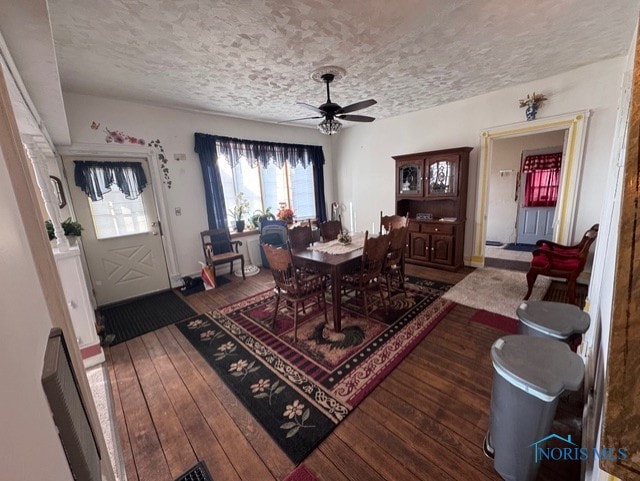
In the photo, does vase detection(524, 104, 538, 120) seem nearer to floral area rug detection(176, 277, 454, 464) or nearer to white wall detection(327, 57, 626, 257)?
white wall detection(327, 57, 626, 257)

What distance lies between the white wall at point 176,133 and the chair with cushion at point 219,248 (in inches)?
6.0

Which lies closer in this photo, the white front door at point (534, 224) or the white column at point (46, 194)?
the white column at point (46, 194)

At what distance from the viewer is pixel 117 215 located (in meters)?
3.52

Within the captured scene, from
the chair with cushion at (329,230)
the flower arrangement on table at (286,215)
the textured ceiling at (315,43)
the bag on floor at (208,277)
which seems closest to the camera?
the textured ceiling at (315,43)

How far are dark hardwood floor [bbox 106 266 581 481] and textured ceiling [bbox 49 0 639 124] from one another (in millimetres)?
2702

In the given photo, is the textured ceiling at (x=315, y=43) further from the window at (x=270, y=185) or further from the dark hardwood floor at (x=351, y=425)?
the dark hardwood floor at (x=351, y=425)

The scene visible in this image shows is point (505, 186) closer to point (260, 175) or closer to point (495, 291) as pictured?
point (495, 291)

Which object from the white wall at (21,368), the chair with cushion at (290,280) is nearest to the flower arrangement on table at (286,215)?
the chair with cushion at (290,280)

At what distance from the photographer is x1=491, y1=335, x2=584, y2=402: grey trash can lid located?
1049 mm

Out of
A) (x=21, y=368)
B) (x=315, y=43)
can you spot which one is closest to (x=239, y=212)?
(x=315, y=43)

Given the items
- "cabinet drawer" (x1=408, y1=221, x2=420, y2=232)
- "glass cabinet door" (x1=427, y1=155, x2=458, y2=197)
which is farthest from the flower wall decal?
"glass cabinet door" (x1=427, y1=155, x2=458, y2=197)

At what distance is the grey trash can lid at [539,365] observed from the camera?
1049 millimetres

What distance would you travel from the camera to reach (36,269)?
790mm

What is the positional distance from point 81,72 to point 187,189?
1715 mm
